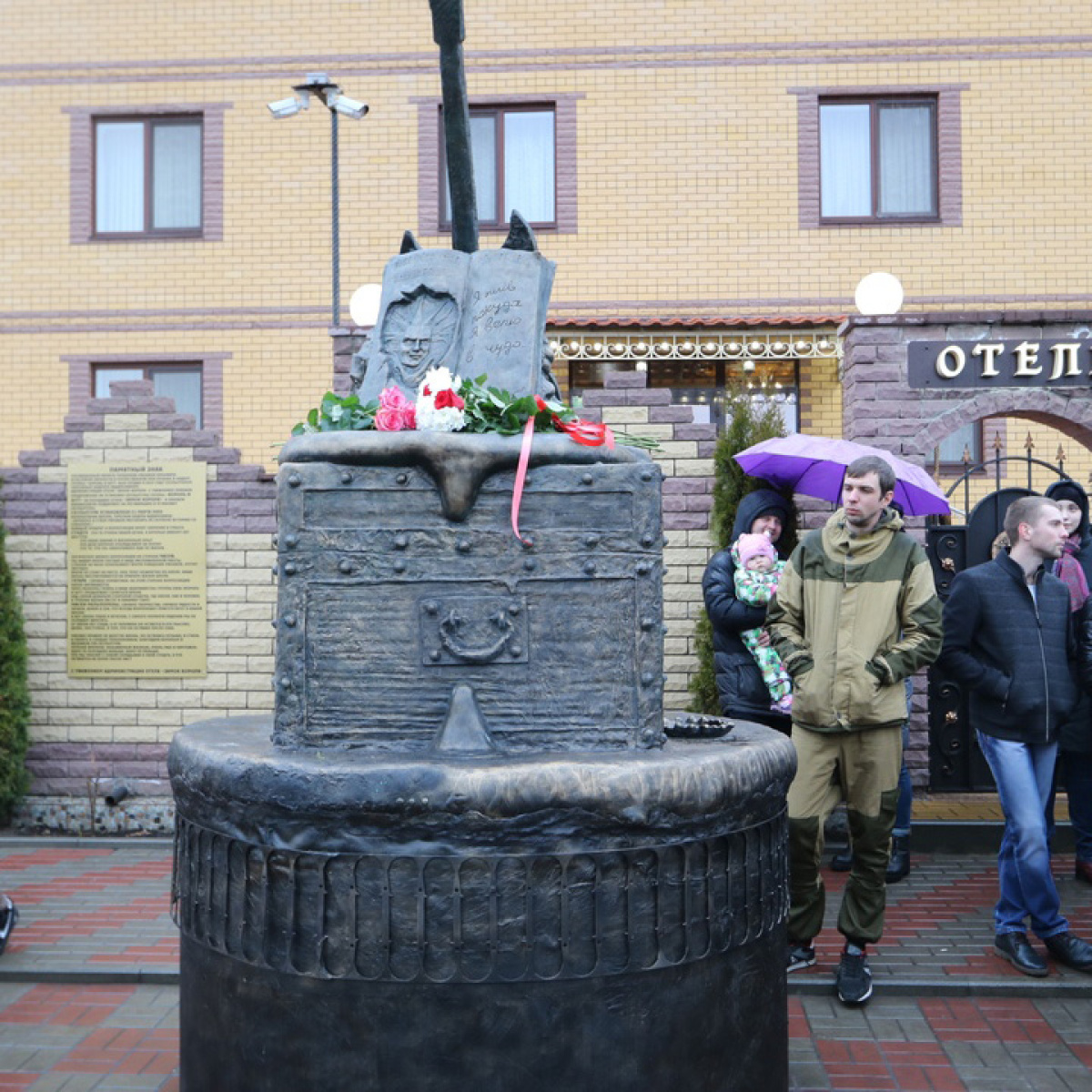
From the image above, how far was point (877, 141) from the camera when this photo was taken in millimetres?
14586

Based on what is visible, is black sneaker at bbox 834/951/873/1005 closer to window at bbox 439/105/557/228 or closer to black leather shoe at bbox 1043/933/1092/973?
black leather shoe at bbox 1043/933/1092/973

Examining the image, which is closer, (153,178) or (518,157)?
(518,157)

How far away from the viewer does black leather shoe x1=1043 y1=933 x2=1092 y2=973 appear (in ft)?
17.3

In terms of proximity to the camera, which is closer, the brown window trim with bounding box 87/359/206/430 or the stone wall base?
the stone wall base

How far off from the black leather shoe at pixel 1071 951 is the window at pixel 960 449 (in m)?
9.17

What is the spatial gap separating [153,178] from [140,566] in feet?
28.0

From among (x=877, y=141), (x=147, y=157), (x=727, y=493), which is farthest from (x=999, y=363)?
(x=147, y=157)

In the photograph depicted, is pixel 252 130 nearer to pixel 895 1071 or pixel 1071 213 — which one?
pixel 1071 213

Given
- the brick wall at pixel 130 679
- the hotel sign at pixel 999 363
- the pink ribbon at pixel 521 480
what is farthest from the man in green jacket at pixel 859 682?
the brick wall at pixel 130 679

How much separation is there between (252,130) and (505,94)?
9.79 ft

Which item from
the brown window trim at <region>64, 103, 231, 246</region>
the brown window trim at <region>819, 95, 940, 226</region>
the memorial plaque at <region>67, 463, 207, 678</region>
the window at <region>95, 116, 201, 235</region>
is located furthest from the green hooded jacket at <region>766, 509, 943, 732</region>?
the window at <region>95, 116, 201, 235</region>

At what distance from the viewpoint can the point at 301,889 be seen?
3.03 m

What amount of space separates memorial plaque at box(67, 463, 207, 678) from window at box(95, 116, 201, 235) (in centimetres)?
786

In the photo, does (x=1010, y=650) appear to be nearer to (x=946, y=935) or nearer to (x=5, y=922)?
(x=946, y=935)
